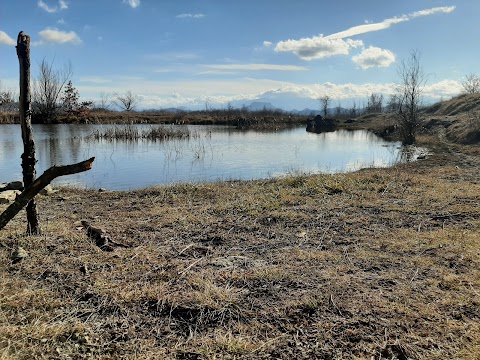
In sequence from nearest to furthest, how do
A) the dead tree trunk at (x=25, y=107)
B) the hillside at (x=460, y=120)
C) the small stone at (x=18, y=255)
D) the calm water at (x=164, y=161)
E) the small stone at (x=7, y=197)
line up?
the small stone at (x=18, y=255) → the dead tree trunk at (x=25, y=107) → the small stone at (x=7, y=197) → the calm water at (x=164, y=161) → the hillside at (x=460, y=120)

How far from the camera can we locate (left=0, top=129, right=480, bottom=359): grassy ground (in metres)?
2.89

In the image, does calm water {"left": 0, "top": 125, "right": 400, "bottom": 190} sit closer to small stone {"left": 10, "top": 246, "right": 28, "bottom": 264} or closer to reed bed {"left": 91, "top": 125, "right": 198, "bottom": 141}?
reed bed {"left": 91, "top": 125, "right": 198, "bottom": 141}

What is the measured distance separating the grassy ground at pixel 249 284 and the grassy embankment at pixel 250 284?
0.05 feet

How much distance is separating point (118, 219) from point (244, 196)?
272 cm

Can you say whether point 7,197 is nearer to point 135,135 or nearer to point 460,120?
point 135,135

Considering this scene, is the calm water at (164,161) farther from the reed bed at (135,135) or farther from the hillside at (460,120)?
the hillside at (460,120)

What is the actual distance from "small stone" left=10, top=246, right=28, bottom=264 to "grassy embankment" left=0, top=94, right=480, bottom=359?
72mm

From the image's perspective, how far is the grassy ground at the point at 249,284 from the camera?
2.89 metres

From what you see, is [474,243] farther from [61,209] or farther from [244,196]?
[61,209]

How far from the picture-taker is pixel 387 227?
5898mm

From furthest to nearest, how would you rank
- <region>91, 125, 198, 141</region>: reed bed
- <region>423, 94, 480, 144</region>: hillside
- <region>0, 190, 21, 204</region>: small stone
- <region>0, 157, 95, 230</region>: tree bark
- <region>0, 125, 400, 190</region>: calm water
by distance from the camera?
1. <region>91, 125, 198, 141</region>: reed bed
2. <region>423, 94, 480, 144</region>: hillside
3. <region>0, 125, 400, 190</region>: calm water
4. <region>0, 190, 21, 204</region>: small stone
5. <region>0, 157, 95, 230</region>: tree bark

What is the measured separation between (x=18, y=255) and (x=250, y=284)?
2.55 meters

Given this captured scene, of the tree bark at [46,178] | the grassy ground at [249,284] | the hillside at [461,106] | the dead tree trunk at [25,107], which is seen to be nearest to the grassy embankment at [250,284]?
the grassy ground at [249,284]

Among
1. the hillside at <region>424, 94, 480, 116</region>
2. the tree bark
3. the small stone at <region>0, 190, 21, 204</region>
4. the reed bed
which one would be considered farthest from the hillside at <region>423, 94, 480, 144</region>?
the tree bark
